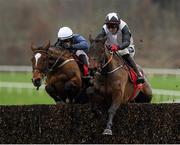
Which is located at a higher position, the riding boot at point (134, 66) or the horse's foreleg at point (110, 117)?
the riding boot at point (134, 66)

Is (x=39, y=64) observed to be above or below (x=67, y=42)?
below

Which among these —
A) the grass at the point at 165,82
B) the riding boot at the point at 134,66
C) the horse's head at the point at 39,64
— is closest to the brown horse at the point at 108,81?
the riding boot at the point at 134,66

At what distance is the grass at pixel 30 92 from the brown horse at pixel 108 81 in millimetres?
10395

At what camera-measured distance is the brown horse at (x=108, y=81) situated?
35.8 ft

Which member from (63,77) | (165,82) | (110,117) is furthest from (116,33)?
(165,82)

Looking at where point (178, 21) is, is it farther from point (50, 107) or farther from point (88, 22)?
point (50, 107)

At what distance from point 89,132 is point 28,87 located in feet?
56.7

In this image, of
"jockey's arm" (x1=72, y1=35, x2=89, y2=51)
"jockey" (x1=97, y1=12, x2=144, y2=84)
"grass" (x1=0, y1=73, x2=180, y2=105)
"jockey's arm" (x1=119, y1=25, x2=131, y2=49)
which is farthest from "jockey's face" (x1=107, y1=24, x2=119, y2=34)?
"grass" (x1=0, y1=73, x2=180, y2=105)

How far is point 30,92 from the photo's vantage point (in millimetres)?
27734

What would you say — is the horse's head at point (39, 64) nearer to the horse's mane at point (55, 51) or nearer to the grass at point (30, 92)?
the horse's mane at point (55, 51)

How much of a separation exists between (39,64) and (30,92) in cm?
1614

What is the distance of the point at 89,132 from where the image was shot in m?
11.1

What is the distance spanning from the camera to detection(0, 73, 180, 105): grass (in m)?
24.3

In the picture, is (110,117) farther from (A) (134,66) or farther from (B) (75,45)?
(B) (75,45)
